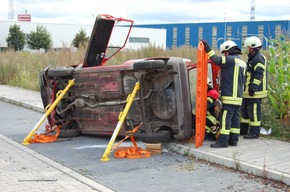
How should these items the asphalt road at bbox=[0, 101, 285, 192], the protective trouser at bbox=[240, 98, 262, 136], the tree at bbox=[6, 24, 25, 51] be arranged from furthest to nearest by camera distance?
the tree at bbox=[6, 24, 25, 51]
the protective trouser at bbox=[240, 98, 262, 136]
the asphalt road at bbox=[0, 101, 285, 192]

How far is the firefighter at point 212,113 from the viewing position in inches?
277

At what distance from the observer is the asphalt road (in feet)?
17.3

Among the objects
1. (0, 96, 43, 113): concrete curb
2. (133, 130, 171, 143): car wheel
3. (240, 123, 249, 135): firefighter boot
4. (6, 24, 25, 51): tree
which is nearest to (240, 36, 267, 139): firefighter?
(240, 123, 249, 135): firefighter boot

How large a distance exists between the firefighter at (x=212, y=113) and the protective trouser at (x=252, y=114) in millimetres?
724

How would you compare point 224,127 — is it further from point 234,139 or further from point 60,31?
point 60,31

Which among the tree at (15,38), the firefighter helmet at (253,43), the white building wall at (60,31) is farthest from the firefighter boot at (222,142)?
the white building wall at (60,31)

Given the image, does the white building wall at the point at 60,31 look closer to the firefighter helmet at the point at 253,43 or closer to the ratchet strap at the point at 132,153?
the firefighter helmet at the point at 253,43

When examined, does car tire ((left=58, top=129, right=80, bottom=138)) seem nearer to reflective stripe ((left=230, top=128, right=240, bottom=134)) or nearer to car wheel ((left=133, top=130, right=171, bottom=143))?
car wheel ((left=133, top=130, right=171, bottom=143))

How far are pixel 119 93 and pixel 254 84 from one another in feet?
7.61

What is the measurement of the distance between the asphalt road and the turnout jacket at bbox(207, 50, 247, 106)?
1162 millimetres

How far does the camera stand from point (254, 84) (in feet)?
23.7

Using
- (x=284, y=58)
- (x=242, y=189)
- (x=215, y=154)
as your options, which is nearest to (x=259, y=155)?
(x=215, y=154)

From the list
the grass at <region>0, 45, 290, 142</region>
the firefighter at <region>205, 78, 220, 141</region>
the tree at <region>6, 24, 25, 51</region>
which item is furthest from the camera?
the tree at <region>6, 24, 25, 51</region>

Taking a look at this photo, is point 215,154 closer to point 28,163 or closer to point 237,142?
point 237,142
